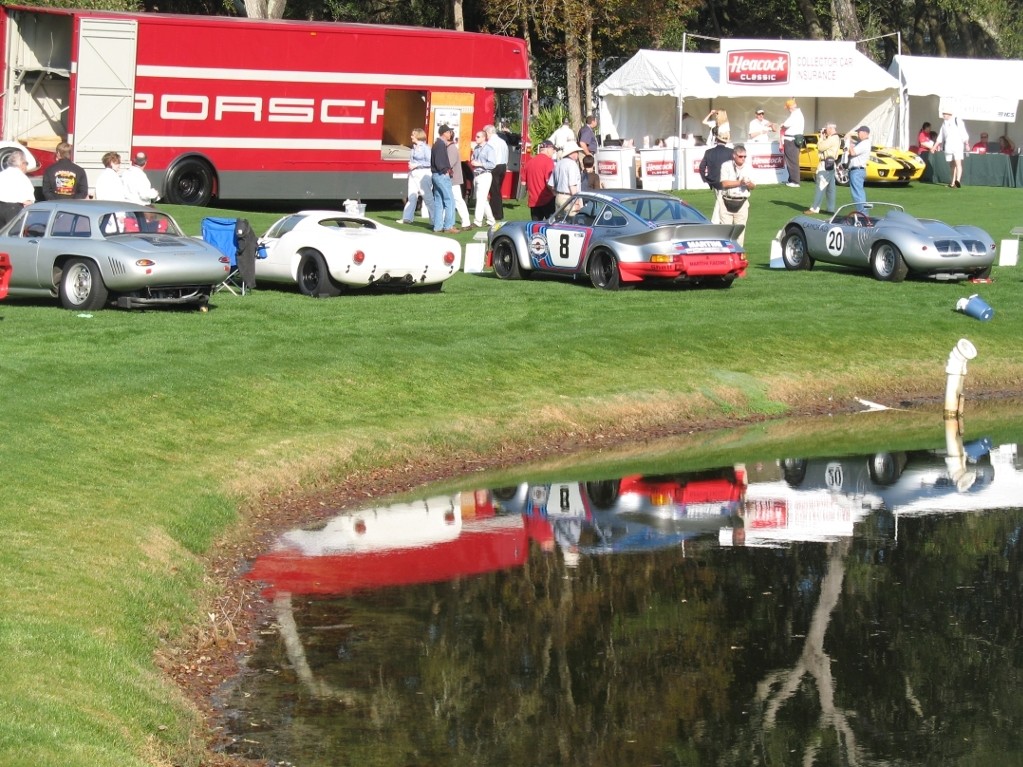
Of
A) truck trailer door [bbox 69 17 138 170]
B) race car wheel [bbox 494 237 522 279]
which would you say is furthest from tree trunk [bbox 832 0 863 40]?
Result: race car wheel [bbox 494 237 522 279]

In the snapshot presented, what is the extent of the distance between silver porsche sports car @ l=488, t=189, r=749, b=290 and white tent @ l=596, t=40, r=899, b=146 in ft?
56.1

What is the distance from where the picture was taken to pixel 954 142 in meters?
39.7

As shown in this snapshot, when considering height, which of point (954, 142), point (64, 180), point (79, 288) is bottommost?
point (79, 288)

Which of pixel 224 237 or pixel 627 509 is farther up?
pixel 224 237

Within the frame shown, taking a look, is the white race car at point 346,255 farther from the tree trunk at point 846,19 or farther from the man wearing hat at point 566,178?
the tree trunk at point 846,19

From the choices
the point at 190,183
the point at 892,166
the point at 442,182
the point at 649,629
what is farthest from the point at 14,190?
the point at 892,166

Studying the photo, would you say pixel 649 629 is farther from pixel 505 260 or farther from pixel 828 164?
pixel 828 164

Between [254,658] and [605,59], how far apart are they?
49.3 meters

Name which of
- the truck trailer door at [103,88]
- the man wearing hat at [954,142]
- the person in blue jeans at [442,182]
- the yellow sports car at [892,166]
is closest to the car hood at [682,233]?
the person in blue jeans at [442,182]

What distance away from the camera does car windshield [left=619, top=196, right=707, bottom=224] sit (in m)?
22.2

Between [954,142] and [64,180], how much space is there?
→ 23.9 metres

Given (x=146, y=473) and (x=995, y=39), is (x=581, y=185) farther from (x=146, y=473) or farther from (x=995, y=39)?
(x=995, y=39)

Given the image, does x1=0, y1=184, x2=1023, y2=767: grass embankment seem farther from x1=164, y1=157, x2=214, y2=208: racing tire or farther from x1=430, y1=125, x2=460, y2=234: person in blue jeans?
x1=164, y1=157, x2=214, y2=208: racing tire

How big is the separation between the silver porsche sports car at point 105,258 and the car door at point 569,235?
17.7ft
